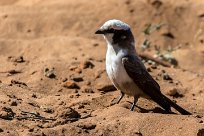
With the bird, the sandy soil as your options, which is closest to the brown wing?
the bird

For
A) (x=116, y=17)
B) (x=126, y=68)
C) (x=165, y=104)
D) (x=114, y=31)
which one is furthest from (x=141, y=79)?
(x=116, y=17)

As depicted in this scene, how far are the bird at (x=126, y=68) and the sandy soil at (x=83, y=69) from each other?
224mm

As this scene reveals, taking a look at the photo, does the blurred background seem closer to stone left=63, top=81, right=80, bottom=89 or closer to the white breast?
stone left=63, top=81, right=80, bottom=89

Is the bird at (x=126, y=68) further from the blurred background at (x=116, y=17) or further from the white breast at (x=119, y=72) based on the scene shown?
the blurred background at (x=116, y=17)

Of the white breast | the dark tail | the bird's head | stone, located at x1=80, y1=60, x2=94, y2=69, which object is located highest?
the bird's head

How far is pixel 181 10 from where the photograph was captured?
13578 millimetres

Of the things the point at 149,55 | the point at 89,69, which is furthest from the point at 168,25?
the point at 89,69

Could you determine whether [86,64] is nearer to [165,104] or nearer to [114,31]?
[114,31]

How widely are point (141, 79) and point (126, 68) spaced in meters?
0.27

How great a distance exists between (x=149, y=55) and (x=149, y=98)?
3559 mm

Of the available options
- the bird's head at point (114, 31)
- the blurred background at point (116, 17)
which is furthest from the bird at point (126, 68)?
the blurred background at point (116, 17)

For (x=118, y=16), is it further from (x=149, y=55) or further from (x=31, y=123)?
(x=31, y=123)

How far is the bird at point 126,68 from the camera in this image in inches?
298

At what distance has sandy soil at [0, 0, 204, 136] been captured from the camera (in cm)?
654
